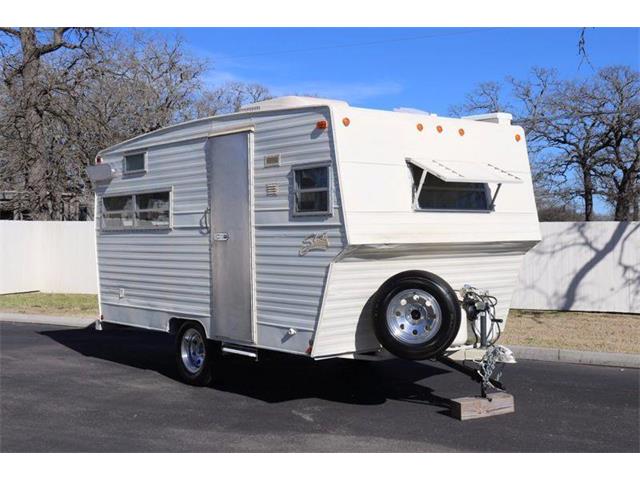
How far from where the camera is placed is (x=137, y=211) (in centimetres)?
948

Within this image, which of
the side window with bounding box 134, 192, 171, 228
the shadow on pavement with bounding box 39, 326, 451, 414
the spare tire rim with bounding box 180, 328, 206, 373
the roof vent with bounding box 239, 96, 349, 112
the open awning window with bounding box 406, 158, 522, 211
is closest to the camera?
the open awning window with bounding box 406, 158, 522, 211

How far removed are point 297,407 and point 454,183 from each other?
9.08 feet

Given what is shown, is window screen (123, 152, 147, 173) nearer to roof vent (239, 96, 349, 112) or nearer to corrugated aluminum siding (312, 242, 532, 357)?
roof vent (239, 96, 349, 112)

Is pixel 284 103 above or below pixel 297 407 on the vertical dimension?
above

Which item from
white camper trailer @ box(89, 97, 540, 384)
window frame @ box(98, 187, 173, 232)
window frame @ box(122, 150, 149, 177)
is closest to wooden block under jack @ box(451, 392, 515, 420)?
white camper trailer @ box(89, 97, 540, 384)

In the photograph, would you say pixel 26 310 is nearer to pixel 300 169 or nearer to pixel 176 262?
pixel 176 262

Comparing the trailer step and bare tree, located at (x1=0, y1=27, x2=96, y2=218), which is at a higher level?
bare tree, located at (x1=0, y1=27, x2=96, y2=218)

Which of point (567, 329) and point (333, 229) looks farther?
point (567, 329)

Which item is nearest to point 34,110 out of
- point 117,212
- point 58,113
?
point 58,113

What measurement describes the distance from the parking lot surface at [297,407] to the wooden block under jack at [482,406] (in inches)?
3.3

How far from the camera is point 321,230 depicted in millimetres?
6832

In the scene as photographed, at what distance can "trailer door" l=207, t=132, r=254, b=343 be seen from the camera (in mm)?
7664

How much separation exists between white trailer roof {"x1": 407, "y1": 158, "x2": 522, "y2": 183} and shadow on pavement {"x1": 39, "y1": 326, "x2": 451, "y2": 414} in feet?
7.47

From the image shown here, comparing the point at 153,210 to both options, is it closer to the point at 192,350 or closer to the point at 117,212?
the point at 117,212
